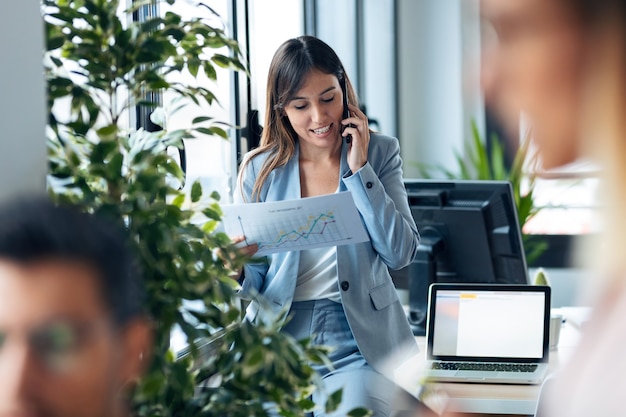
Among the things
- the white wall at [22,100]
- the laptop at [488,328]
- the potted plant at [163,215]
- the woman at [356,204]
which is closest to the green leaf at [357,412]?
the potted plant at [163,215]

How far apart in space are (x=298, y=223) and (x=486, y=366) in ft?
2.15

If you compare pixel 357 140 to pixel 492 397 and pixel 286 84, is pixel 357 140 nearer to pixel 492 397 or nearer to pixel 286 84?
pixel 286 84

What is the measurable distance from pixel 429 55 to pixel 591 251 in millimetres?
4578

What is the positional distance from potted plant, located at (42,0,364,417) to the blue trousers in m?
0.98

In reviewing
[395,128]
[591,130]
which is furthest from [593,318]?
[395,128]

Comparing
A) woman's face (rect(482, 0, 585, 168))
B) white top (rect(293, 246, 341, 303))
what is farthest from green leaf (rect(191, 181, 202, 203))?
white top (rect(293, 246, 341, 303))

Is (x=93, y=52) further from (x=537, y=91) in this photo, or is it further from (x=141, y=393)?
(x=537, y=91)

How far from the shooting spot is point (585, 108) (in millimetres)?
746

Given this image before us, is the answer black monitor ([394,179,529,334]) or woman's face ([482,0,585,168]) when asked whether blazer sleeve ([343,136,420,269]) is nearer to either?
black monitor ([394,179,529,334])

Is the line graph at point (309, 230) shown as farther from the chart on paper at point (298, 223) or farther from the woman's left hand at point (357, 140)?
the woman's left hand at point (357, 140)

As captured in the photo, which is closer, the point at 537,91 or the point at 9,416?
the point at 537,91

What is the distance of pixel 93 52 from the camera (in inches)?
47.9

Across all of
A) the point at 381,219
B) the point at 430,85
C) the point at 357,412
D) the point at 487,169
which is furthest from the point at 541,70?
the point at 430,85

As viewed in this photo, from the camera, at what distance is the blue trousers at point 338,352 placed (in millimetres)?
2264
